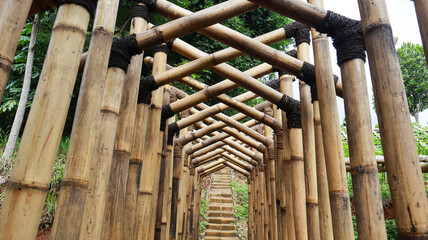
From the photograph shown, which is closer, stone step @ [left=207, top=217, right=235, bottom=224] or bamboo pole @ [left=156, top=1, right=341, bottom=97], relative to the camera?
bamboo pole @ [left=156, top=1, right=341, bottom=97]

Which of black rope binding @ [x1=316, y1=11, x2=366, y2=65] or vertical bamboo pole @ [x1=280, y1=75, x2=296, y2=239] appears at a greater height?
black rope binding @ [x1=316, y1=11, x2=366, y2=65]

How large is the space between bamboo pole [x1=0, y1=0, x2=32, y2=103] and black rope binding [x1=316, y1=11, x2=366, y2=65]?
2.25 meters

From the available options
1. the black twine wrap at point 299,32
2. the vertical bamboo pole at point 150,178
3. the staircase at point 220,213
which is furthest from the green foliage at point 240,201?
the black twine wrap at point 299,32

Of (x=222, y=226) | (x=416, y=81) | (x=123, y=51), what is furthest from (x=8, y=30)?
(x=416, y=81)

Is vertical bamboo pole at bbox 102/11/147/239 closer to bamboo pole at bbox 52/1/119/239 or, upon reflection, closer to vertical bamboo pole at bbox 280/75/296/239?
bamboo pole at bbox 52/1/119/239

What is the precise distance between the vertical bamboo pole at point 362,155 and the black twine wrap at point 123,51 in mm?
2009

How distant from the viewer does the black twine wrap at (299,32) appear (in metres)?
4.54

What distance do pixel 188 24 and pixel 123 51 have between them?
0.72 meters

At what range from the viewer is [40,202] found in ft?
5.61

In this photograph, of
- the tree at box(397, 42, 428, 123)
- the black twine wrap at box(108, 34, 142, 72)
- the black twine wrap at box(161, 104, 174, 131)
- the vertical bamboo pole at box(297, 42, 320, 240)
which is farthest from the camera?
the tree at box(397, 42, 428, 123)

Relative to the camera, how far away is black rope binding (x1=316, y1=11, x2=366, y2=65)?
2543mm

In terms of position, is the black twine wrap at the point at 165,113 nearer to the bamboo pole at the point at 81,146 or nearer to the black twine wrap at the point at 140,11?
the black twine wrap at the point at 140,11

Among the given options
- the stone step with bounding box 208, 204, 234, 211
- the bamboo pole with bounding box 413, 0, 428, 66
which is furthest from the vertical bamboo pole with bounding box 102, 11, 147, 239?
the stone step with bounding box 208, 204, 234, 211

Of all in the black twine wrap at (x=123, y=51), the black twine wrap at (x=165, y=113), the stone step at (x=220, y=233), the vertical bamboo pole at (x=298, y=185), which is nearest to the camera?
the black twine wrap at (x=123, y=51)
